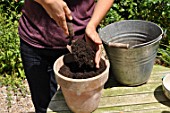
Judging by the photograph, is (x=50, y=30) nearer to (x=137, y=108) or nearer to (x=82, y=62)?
(x=82, y=62)

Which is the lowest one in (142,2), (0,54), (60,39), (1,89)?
(1,89)

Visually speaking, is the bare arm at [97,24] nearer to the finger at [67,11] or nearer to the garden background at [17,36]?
the finger at [67,11]

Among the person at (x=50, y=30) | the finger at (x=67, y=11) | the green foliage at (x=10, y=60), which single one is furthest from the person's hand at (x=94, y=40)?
the green foliage at (x=10, y=60)

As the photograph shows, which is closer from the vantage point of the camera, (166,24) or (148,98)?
(148,98)

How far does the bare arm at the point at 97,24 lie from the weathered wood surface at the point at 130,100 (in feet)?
0.89

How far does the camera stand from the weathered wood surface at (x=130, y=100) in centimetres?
168

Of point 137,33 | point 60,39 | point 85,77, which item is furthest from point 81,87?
point 137,33

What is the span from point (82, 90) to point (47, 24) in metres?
0.39

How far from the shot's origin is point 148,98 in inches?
68.5

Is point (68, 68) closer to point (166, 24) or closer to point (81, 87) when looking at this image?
point (81, 87)

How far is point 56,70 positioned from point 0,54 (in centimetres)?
196

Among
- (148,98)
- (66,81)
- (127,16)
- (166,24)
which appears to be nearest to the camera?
(66,81)

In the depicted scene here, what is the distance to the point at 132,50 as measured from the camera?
1.64m

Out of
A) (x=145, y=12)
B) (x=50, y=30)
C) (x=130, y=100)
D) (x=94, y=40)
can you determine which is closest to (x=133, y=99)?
(x=130, y=100)
